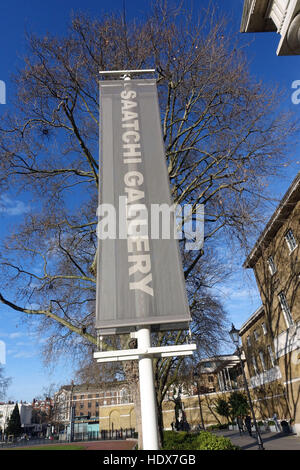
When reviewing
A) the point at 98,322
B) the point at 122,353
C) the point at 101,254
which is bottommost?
the point at 122,353

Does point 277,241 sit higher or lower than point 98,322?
higher

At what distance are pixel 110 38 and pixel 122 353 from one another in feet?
37.6

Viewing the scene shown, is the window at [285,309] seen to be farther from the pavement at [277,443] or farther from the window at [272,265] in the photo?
the pavement at [277,443]

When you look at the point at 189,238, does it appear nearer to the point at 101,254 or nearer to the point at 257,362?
the point at 101,254

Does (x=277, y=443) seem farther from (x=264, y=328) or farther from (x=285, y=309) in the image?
(x=264, y=328)

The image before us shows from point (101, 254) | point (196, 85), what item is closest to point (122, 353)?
point (101, 254)

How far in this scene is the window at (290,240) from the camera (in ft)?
63.7

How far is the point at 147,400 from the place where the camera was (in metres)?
4.07

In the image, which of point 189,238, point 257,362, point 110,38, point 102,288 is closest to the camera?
point 102,288

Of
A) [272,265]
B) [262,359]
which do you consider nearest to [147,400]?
[272,265]

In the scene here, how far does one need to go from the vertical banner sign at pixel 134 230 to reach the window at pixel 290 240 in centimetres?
1621

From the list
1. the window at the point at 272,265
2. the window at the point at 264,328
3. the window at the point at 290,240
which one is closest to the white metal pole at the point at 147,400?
the window at the point at 290,240
